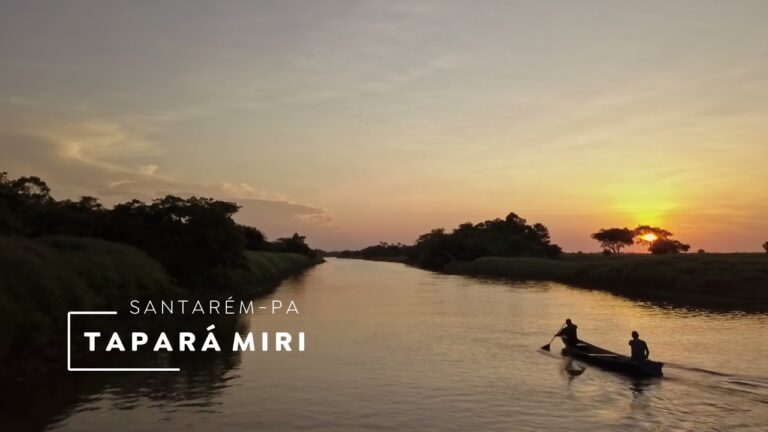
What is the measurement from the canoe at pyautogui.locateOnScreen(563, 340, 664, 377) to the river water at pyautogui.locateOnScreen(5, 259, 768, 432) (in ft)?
2.03

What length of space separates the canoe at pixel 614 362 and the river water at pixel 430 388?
619mm

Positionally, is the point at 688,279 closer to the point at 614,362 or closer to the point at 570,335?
the point at 570,335

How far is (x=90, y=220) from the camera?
59094mm

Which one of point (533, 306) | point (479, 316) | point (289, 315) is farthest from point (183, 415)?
point (533, 306)

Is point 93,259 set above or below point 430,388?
above

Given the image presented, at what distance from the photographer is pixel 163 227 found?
209 feet

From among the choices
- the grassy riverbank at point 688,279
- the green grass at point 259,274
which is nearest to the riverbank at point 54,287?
the green grass at point 259,274

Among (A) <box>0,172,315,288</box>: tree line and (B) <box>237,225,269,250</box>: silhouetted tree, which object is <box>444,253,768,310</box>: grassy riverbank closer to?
(A) <box>0,172,315,288</box>: tree line

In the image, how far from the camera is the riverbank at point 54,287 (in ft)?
94.2

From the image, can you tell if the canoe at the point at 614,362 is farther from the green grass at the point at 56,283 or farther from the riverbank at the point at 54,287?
the green grass at the point at 56,283

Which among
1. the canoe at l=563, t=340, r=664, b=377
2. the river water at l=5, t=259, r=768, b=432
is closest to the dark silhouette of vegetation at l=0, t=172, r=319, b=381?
the river water at l=5, t=259, r=768, b=432

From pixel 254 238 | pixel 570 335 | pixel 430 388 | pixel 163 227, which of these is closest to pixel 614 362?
pixel 570 335

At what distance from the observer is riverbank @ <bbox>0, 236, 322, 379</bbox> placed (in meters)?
28.7

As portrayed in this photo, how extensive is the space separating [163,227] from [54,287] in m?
31.6
